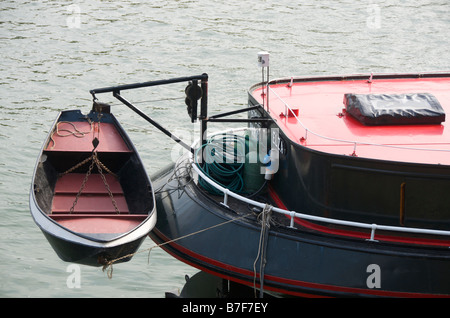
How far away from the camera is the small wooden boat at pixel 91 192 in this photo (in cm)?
833

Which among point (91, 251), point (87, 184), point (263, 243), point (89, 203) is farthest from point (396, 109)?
point (87, 184)

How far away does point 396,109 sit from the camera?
904 cm

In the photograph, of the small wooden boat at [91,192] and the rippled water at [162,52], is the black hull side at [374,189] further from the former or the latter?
the rippled water at [162,52]

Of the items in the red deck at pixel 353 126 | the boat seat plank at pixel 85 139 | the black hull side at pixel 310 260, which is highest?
the red deck at pixel 353 126

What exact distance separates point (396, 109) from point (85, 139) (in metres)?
4.97

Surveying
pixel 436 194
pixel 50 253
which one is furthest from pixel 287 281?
pixel 50 253

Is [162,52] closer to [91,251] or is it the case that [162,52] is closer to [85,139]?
[85,139]

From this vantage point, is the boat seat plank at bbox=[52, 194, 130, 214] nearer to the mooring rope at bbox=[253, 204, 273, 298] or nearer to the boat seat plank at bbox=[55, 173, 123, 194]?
the boat seat plank at bbox=[55, 173, 123, 194]

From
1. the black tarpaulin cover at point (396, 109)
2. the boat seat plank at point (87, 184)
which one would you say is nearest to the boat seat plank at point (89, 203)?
the boat seat plank at point (87, 184)

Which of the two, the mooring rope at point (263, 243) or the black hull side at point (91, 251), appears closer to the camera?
the black hull side at point (91, 251)

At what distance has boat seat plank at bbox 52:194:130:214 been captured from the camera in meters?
9.94

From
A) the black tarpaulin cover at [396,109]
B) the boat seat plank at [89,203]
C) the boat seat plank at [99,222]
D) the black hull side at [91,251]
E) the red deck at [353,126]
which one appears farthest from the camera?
the boat seat plank at [89,203]

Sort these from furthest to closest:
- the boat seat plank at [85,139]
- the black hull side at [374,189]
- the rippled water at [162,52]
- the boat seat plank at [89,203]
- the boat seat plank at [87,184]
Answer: the rippled water at [162,52] → the boat seat plank at [85,139] → the boat seat plank at [87,184] → the boat seat plank at [89,203] → the black hull side at [374,189]

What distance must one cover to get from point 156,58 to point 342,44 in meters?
5.67
